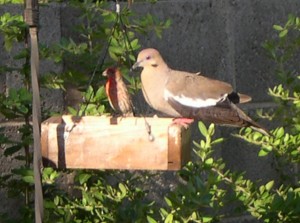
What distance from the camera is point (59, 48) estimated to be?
424cm

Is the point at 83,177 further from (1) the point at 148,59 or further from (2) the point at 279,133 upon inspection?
(2) the point at 279,133

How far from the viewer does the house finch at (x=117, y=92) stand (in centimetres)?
389

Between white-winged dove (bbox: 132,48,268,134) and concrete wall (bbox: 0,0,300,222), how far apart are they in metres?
0.80

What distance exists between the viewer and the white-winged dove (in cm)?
389

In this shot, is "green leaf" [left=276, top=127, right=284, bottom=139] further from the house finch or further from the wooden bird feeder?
the wooden bird feeder

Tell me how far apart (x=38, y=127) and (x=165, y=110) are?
3.08 feet

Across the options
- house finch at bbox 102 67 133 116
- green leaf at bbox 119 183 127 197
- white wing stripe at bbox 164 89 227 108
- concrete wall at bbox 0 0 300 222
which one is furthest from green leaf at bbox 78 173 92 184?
concrete wall at bbox 0 0 300 222

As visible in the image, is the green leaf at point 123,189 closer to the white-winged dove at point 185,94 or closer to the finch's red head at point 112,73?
the white-winged dove at point 185,94

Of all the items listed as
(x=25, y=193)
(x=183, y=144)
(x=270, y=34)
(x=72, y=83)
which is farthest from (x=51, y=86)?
(x=270, y=34)

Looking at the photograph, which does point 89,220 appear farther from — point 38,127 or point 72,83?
point 38,127

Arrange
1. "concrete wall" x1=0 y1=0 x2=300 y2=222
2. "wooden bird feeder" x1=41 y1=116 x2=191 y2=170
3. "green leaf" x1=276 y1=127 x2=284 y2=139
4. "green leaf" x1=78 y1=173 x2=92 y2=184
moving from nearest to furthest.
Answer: "wooden bird feeder" x1=41 y1=116 x2=191 y2=170 < "green leaf" x1=78 y1=173 x2=92 y2=184 < "green leaf" x1=276 y1=127 x2=284 y2=139 < "concrete wall" x1=0 y1=0 x2=300 y2=222

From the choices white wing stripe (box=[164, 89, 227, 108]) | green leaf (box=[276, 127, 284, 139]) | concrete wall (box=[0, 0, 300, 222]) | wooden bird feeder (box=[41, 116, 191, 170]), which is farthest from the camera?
concrete wall (box=[0, 0, 300, 222])

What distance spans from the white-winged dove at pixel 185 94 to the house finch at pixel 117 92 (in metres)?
0.10

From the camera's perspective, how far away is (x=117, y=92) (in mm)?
3908
